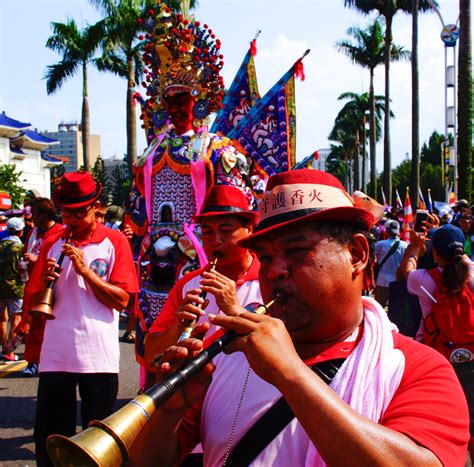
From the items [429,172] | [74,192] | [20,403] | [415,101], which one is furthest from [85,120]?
[429,172]

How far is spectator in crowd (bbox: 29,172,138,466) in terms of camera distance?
389cm

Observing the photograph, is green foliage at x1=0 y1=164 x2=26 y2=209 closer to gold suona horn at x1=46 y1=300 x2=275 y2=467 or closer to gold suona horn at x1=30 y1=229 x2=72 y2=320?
gold suona horn at x1=30 y1=229 x2=72 y2=320

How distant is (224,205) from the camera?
348 cm

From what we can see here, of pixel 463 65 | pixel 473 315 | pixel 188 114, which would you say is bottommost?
pixel 473 315

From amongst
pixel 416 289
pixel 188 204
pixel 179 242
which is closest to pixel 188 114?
pixel 188 204

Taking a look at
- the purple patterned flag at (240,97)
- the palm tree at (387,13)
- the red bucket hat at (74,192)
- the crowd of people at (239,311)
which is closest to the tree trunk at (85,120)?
the palm tree at (387,13)

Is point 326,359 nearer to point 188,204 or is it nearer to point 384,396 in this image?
point 384,396

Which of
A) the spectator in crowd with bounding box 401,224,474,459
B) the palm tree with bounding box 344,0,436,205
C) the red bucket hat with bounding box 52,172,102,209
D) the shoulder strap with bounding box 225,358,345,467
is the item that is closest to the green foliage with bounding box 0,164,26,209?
the palm tree with bounding box 344,0,436,205

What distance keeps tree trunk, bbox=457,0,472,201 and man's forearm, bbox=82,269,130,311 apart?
13.9 metres

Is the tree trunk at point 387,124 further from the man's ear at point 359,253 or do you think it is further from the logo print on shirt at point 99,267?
the man's ear at point 359,253

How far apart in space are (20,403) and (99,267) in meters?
2.95

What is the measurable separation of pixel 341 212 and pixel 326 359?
1.33ft

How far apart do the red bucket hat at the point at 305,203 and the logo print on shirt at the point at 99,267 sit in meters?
2.44

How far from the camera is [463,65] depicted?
52.5 feet
